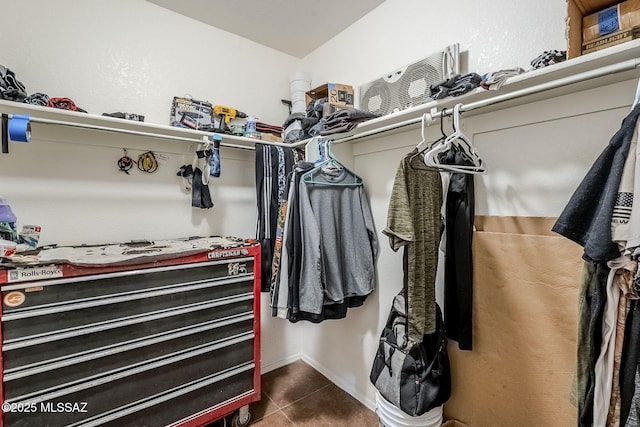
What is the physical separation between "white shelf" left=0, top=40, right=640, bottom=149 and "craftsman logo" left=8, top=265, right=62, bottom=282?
2.27 ft

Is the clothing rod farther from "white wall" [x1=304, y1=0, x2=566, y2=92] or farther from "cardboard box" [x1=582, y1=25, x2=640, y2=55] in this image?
"white wall" [x1=304, y1=0, x2=566, y2=92]

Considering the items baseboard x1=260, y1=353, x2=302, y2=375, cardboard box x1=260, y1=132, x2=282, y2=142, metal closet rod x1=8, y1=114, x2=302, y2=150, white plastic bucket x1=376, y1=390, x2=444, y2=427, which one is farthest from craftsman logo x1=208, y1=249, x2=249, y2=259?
baseboard x1=260, y1=353, x2=302, y2=375

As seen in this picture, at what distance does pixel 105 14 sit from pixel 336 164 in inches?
64.8

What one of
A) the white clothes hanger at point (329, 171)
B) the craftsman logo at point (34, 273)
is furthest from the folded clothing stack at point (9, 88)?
the white clothes hanger at point (329, 171)

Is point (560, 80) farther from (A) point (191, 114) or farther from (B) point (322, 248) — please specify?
(A) point (191, 114)

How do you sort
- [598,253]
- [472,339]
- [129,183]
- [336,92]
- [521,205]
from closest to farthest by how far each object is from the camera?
1. [598,253]
2. [521,205]
3. [472,339]
4. [129,183]
5. [336,92]

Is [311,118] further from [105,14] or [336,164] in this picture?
[105,14]

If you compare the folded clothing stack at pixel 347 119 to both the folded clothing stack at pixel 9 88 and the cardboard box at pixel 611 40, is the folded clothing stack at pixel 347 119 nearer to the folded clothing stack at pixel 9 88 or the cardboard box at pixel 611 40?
the cardboard box at pixel 611 40

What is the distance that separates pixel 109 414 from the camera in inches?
49.4

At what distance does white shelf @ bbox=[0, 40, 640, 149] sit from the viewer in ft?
2.74

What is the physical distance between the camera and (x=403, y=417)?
4.42 ft

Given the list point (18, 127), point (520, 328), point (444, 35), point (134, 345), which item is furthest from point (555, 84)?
point (18, 127)

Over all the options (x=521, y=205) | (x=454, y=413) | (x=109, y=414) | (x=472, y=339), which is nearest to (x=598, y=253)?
(x=521, y=205)

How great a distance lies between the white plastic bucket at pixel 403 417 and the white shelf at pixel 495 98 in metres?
1.38
